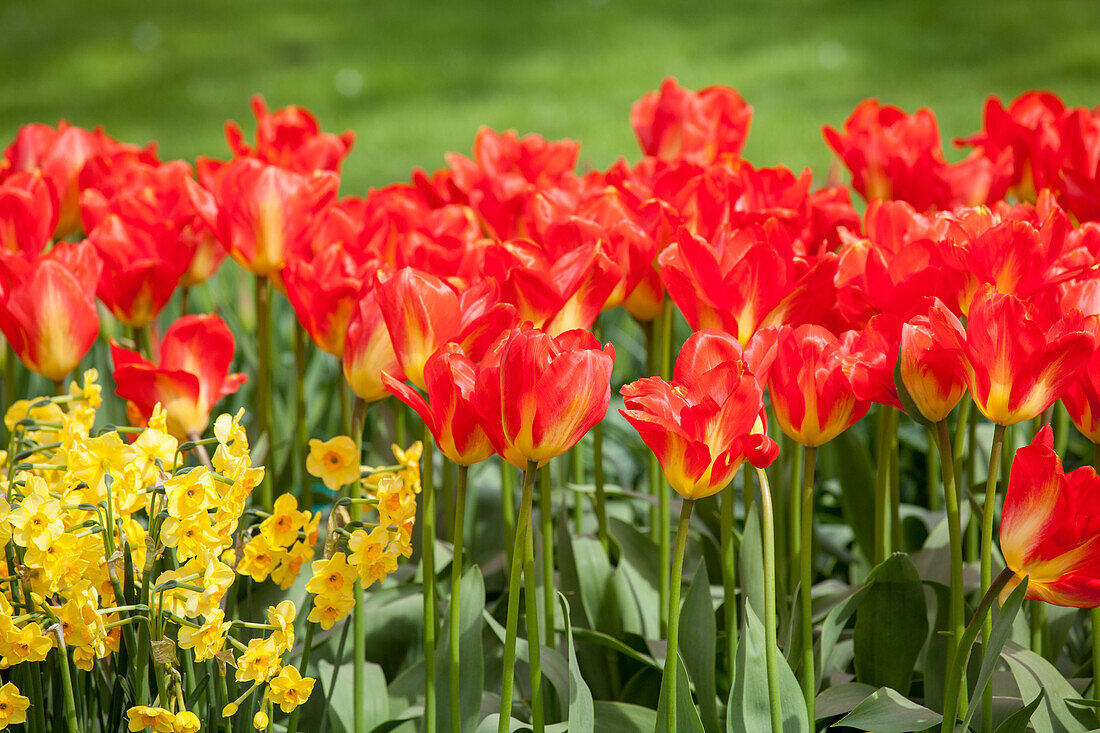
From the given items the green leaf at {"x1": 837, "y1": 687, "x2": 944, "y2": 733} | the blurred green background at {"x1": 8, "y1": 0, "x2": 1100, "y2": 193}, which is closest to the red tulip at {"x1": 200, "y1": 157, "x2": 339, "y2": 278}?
the green leaf at {"x1": 837, "y1": 687, "x2": 944, "y2": 733}

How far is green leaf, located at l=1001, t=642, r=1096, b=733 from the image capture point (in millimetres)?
1145

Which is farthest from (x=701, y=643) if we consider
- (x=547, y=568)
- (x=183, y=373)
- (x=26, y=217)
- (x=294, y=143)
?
(x=294, y=143)

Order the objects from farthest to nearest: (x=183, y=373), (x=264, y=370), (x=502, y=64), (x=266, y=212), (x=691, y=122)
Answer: (x=502, y=64)
(x=691, y=122)
(x=264, y=370)
(x=266, y=212)
(x=183, y=373)

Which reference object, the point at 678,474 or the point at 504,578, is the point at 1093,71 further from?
the point at 678,474

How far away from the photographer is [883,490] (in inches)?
52.1

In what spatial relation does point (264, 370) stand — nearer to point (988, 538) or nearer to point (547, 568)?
point (547, 568)

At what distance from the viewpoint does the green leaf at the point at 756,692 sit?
1067mm

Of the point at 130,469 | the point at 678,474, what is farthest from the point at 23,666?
the point at 678,474

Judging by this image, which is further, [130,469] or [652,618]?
[652,618]

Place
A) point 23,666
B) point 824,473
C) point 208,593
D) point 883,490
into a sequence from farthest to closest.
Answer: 1. point 824,473
2. point 883,490
3. point 23,666
4. point 208,593

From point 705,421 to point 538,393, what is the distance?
0.14 metres

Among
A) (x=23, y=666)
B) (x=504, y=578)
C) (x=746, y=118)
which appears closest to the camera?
(x=23, y=666)

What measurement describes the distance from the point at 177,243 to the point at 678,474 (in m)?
0.96

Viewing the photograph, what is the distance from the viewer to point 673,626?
0.97m
